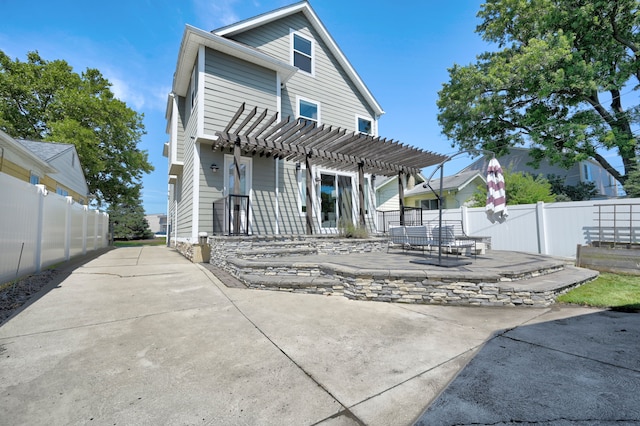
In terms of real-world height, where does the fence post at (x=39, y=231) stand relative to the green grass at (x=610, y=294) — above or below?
above

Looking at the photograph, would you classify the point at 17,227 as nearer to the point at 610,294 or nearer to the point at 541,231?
the point at 610,294

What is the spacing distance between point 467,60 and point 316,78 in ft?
27.6

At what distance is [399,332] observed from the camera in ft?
10.2

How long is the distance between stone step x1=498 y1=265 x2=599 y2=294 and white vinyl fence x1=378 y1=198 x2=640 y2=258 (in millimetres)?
2184

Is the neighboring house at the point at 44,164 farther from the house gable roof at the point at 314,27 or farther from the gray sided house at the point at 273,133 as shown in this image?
the house gable roof at the point at 314,27

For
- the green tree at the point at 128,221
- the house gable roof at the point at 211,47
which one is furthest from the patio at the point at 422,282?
the green tree at the point at 128,221

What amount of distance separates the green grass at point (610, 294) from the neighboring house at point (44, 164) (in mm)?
13637

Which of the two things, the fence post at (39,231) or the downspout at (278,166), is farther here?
the downspout at (278,166)

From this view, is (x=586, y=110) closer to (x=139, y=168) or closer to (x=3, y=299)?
(x=3, y=299)

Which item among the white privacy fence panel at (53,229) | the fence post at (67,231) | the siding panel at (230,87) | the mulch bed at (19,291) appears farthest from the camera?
the siding panel at (230,87)

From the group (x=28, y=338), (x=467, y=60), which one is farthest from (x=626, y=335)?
(x=467, y=60)

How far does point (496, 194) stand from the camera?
249 inches

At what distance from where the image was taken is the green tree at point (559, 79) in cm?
1095

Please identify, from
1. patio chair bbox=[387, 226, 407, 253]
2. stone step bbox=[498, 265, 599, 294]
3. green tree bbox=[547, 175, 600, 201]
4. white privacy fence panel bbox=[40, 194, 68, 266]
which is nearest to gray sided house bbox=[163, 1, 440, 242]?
patio chair bbox=[387, 226, 407, 253]
